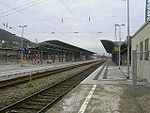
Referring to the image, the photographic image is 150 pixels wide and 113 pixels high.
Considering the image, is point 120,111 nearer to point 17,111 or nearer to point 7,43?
point 17,111

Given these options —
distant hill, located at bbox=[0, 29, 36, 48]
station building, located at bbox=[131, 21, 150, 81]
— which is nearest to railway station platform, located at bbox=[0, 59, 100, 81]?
station building, located at bbox=[131, 21, 150, 81]

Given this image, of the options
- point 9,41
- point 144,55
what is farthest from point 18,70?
point 9,41

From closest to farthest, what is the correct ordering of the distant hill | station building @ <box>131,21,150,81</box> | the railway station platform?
→ station building @ <box>131,21,150,81</box> → the railway station platform → the distant hill

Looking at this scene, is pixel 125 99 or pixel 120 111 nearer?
pixel 120 111

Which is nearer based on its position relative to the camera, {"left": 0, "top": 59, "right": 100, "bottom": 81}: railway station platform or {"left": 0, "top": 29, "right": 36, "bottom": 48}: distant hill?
{"left": 0, "top": 59, "right": 100, "bottom": 81}: railway station platform

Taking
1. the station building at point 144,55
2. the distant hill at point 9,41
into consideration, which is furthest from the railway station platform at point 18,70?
the distant hill at point 9,41

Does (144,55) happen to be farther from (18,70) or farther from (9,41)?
(9,41)

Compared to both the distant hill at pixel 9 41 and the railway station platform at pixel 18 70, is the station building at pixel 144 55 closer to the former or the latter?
the railway station platform at pixel 18 70

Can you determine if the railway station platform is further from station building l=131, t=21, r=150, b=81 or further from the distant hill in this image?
the distant hill

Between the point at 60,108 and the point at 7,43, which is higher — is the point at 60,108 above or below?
below

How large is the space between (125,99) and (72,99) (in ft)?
7.49

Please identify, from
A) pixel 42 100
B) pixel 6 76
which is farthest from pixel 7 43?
pixel 42 100

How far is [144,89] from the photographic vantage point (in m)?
9.55

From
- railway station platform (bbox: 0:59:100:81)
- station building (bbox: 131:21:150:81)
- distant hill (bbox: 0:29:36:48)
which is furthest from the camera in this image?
distant hill (bbox: 0:29:36:48)
